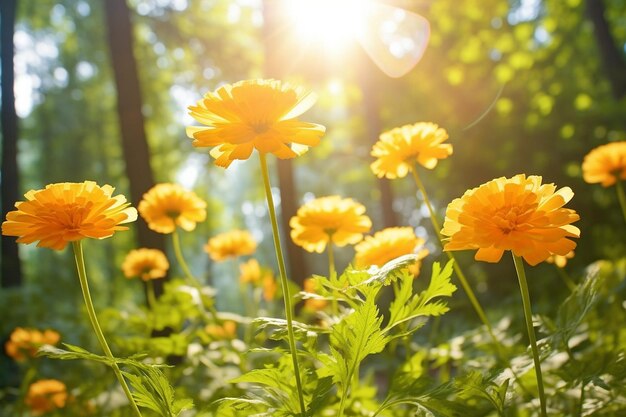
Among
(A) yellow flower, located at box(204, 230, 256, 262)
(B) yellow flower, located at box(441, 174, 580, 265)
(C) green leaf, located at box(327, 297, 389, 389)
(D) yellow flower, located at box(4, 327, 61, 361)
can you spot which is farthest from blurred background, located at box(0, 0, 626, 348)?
(B) yellow flower, located at box(441, 174, 580, 265)

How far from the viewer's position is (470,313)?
6086mm

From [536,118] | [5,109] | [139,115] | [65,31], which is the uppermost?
[65,31]

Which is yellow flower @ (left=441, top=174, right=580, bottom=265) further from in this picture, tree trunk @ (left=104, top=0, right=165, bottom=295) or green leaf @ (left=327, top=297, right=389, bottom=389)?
tree trunk @ (left=104, top=0, right=165, bottom=295)

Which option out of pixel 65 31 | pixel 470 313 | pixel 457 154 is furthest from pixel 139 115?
pixel 65 31

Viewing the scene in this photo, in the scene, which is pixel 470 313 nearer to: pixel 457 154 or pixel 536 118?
pixel 457 154

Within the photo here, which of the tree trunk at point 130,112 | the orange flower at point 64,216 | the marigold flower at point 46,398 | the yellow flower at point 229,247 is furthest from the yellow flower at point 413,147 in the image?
the tree trunk at point 130,112

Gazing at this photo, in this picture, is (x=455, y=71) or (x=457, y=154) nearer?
(x=457, y=154)

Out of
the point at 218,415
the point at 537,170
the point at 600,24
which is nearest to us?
the point at 218,415

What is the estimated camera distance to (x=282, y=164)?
21.7ft

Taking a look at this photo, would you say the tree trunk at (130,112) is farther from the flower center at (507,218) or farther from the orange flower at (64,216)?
the flower center at (507,218)

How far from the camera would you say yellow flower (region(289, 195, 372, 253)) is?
1887mm

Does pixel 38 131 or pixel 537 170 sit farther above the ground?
pixel 38 131

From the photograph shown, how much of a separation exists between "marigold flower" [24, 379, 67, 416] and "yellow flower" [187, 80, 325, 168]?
6.47 ft

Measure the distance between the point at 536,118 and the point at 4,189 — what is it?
9373 mm
